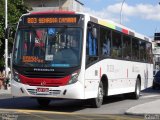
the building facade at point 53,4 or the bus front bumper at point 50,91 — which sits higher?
the building facade at point 53,4

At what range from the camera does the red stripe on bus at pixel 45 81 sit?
15.9 m

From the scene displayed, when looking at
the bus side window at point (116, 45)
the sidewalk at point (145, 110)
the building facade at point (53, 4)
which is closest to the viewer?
the sidewalk at point (145, 110)

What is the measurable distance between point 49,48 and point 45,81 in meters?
1.05

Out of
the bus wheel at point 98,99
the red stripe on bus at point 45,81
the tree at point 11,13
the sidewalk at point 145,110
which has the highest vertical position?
the tree at point 11,13

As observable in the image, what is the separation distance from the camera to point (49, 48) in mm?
16203

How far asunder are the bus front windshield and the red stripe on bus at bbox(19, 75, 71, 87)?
1.44 feet

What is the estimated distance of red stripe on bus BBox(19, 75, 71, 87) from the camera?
15875 millimetres

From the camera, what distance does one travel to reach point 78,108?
18.3m

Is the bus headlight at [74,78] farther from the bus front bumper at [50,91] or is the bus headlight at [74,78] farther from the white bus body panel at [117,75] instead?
the white bus body panel at [117,75]

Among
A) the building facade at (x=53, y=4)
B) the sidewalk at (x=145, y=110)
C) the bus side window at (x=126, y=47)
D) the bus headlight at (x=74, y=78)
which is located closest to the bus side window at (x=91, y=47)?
the bus headlight at (x=74, y=78)

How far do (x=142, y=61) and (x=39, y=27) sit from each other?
10121 mm

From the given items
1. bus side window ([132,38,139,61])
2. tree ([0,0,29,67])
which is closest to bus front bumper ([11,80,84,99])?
bus side window ([132,38,139,61])

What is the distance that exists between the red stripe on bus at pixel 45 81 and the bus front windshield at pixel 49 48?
44cm

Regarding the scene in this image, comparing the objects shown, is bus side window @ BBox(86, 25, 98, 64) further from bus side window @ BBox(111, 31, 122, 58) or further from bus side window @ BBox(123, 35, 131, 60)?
bus side window @ BBox(123, 35, 131, 60)
